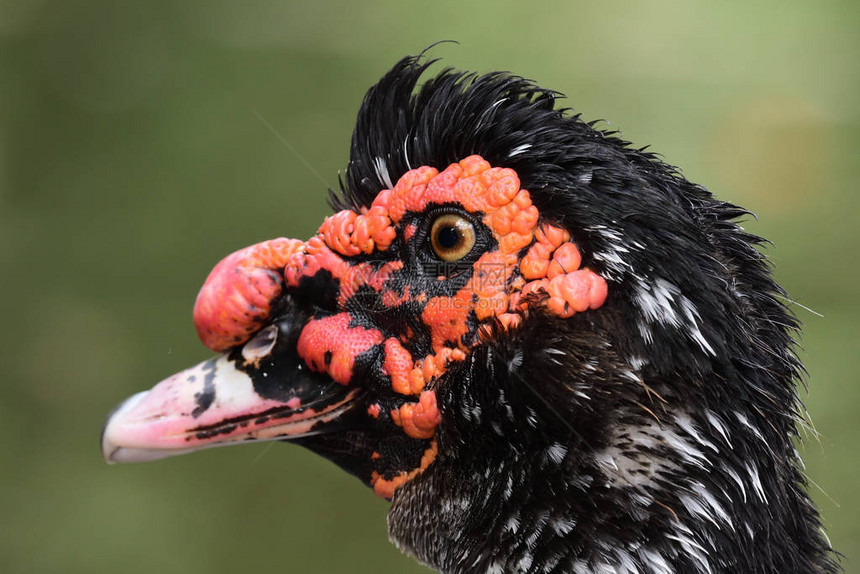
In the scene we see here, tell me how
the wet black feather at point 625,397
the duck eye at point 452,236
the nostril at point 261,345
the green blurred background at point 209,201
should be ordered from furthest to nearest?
the green blurred background at point 209,201, the nostril at point 261,345, the duck eye at point 452,236, the wet black feather at point 625,397

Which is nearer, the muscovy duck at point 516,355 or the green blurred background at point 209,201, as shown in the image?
the muscovy duck at point 516,355

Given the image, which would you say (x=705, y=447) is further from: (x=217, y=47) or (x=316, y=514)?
(x=217, y=47)

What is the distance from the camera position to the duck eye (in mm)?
2645

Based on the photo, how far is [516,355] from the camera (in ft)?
8.21

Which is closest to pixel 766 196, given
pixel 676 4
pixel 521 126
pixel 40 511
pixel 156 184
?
pixel 676 4

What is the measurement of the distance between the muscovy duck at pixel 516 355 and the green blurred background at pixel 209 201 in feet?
17.8

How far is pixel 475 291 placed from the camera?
2.60 m

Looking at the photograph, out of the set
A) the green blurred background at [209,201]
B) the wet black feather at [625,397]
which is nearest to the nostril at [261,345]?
the wet black feather at [625,397]

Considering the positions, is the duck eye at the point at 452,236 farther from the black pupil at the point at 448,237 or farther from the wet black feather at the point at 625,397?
the wet black feather at the point at 625,397

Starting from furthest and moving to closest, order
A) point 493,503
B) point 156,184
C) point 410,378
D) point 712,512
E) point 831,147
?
1. point 831,147
2. point 156,184
3. point 410,378
4. point 493,503
5. point 712,512

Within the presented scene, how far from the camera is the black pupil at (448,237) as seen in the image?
2.66 metres

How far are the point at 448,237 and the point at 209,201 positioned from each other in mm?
6298

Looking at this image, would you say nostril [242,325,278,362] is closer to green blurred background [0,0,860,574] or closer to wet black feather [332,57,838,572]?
wet black feather [332,57,838,572]

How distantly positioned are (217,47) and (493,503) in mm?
7314
